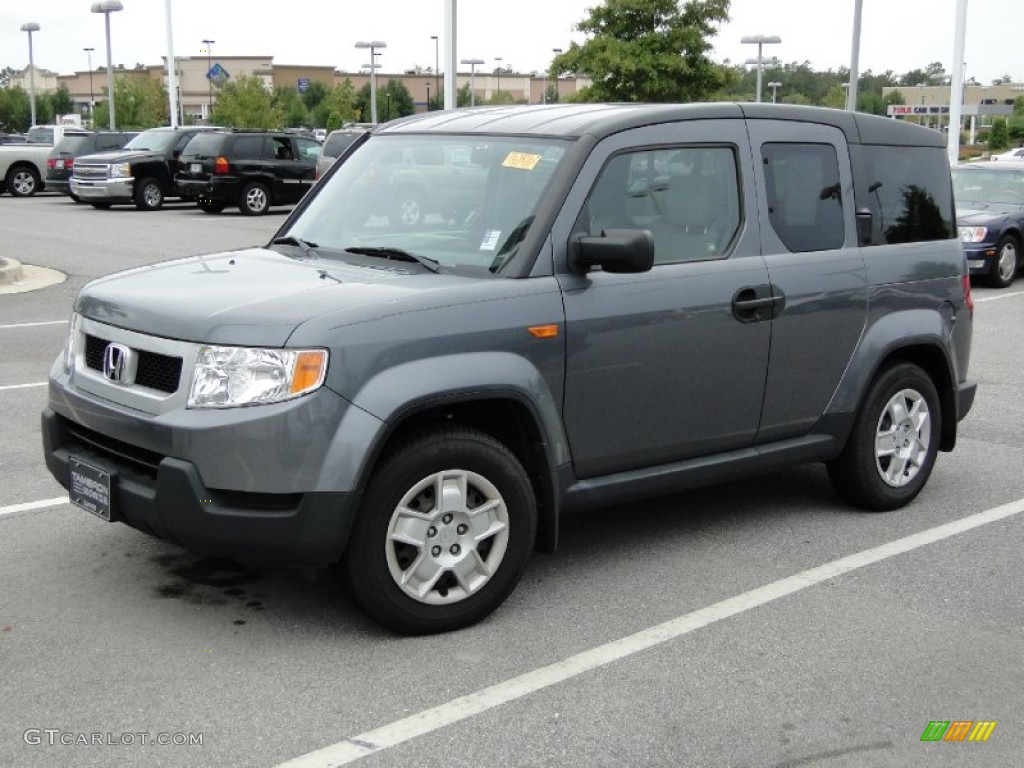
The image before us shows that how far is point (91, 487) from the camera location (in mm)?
4602

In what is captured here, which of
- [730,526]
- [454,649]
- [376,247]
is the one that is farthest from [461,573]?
[730,526]

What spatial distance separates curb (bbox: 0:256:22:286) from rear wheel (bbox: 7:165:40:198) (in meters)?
18.7

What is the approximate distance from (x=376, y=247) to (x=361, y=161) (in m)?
0.74

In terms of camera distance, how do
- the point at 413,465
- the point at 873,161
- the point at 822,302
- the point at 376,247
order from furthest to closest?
the point at 873,161
the point at 822,302
the point at 376,247
the point at 413,465

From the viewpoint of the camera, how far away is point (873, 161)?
616 cm

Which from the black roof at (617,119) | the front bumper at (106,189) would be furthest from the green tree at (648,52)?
the black roof at (617,119)

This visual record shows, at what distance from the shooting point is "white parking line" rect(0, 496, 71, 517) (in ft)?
19.5

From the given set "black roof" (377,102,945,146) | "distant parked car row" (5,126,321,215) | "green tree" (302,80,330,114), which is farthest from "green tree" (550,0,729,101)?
"green tree" (302,80,330,114)

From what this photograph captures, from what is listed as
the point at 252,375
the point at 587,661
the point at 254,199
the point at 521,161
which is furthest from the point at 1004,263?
the point at 254,199

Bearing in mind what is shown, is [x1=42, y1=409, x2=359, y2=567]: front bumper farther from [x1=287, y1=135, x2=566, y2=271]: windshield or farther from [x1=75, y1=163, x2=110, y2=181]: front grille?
[x1=75, y1=163, x2=110, y2=181]: front grille

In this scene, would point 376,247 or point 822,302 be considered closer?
point 376,247

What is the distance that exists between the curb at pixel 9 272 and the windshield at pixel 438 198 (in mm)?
10620

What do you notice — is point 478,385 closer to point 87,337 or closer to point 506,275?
point 506,275

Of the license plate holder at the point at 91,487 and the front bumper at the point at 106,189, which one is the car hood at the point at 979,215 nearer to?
the license plate holder at the point at 91,487
